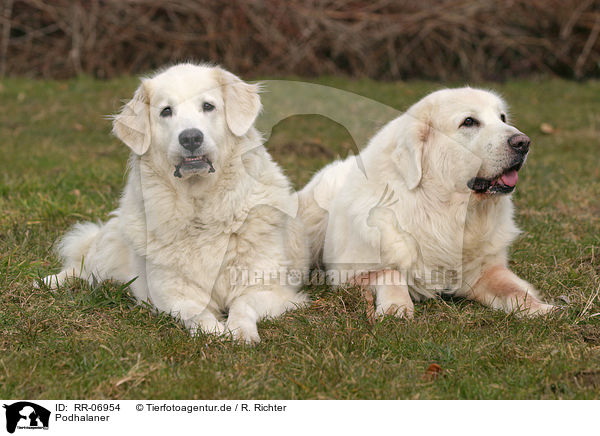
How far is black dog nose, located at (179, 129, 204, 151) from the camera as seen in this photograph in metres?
3.24

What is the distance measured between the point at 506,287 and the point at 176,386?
1753 millimetres

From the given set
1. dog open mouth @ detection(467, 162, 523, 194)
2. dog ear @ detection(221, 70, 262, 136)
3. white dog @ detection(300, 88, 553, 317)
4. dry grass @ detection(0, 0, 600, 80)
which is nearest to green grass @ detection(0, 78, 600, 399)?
white dog @ detection(300, 88, 553, 317)

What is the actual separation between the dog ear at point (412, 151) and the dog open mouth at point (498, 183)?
27 cm

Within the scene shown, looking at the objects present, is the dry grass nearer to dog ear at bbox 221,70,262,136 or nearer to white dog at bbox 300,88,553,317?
dog ear at bbox 221,70,262,136

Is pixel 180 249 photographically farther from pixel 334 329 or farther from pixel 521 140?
pixel 521 140

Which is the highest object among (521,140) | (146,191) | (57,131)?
(521,140)

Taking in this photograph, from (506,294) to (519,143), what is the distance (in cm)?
75

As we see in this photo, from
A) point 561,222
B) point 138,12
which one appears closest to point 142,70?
point 138,12

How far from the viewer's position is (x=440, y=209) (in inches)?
139

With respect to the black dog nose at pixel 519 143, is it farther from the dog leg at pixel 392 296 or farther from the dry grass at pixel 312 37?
the dry grass at pixel 312 37

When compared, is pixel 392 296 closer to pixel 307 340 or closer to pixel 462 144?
pixel 307 340

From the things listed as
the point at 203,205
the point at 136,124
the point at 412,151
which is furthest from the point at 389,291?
the point at 136,124

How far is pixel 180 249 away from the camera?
3510 millimetres
